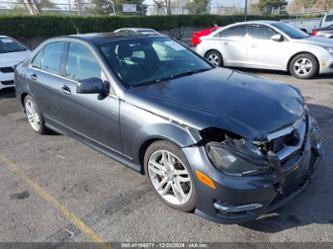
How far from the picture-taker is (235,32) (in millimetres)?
8891

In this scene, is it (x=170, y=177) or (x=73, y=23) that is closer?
(x=170, y=177)

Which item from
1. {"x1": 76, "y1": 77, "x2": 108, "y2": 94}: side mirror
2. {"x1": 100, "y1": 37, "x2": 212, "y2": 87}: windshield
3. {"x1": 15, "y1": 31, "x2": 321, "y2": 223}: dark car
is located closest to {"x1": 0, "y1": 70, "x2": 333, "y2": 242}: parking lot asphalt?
{"x1": 15, "y1": 31, "x2": 321, "y2": 223}: dark car

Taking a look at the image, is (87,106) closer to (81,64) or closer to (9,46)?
(81,64)

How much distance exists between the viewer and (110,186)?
11.1 ft

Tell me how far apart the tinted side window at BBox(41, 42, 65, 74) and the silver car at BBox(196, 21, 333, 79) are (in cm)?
382

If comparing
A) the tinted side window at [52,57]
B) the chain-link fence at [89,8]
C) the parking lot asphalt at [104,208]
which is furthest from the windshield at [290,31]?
the chain-link fence at [89,8]

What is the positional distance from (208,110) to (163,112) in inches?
16.2

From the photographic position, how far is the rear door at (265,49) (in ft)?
26.2

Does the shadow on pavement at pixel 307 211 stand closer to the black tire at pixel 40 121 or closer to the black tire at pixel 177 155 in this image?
the black tire at pixel 177 155

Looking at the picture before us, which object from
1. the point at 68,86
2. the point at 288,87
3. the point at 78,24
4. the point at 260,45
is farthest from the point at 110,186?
the point at 78,24

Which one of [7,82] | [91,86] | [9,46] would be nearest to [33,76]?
[91,86]

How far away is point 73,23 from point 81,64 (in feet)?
49.7

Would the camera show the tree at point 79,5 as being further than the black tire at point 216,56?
Yes

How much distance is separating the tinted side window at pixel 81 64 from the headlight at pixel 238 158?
1.68 metres
